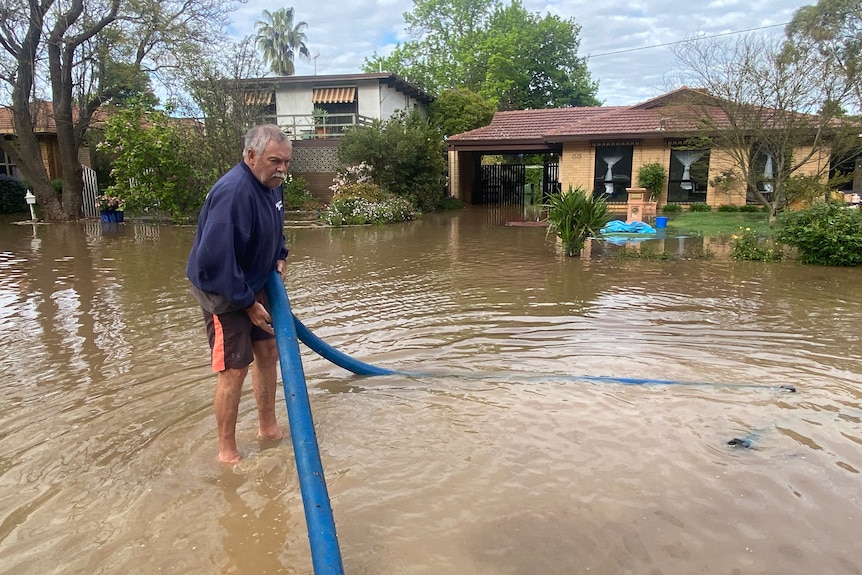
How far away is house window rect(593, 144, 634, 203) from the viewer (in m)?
20.8

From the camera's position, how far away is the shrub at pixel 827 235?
9.04 metres

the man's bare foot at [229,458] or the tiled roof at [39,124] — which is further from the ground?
Answer: the tiled roof at [39,124]

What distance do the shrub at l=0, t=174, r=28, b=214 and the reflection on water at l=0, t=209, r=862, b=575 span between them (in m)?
20.0

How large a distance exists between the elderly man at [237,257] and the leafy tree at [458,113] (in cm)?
2803

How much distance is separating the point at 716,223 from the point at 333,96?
16812 mm

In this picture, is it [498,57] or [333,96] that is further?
[498,57]

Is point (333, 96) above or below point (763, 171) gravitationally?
above

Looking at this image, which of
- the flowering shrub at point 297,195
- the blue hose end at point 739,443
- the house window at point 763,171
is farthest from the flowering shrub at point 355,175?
the blue hose end at point 739,443

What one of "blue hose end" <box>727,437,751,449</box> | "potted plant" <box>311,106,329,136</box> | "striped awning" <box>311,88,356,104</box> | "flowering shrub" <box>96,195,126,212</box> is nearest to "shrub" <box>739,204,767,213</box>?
"potted plant" <box>311,106,329,136</box>

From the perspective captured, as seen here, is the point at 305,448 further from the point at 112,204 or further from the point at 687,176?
the point at 687,176

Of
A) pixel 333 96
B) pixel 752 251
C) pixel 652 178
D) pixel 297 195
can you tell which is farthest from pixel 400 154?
pixel 752 251

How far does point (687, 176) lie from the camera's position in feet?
66.4

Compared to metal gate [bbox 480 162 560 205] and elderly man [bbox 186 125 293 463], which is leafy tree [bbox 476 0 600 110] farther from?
elderly man [bbox 186 125 293 463]

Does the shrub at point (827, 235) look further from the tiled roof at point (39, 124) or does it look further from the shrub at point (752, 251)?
the tiled roof at point (39, 124)
